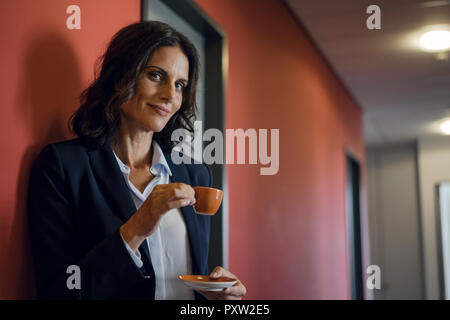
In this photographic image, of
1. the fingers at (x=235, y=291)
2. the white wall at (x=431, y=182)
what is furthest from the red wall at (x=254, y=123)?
the white wall at (x=431, y=182)

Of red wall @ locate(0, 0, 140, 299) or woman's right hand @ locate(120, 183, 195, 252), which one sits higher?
red wall @ locate(0, 0, 140, 299)

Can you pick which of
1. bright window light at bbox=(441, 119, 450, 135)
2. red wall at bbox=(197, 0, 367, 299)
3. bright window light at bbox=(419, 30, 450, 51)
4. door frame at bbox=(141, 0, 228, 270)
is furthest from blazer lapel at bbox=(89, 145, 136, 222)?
bright window light at bbox=(441, 119, 450, 135)

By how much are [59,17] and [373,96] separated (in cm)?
425

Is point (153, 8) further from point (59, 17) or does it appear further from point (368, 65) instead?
point (368, 65)

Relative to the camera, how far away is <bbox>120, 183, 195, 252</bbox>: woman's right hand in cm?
101

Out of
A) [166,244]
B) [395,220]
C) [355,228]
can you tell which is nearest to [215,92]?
[166,244]

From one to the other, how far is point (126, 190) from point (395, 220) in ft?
22.2

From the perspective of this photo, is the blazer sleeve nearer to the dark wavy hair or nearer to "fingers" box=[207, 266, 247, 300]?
the dark wavy hair

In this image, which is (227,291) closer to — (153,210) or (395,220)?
(153,210)

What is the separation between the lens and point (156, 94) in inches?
49.3

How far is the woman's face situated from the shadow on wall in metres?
0.15

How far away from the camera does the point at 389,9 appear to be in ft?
10.1

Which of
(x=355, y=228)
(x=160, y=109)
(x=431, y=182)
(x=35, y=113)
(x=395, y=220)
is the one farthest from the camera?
(x=395, y=220)

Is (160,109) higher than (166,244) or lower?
higher
